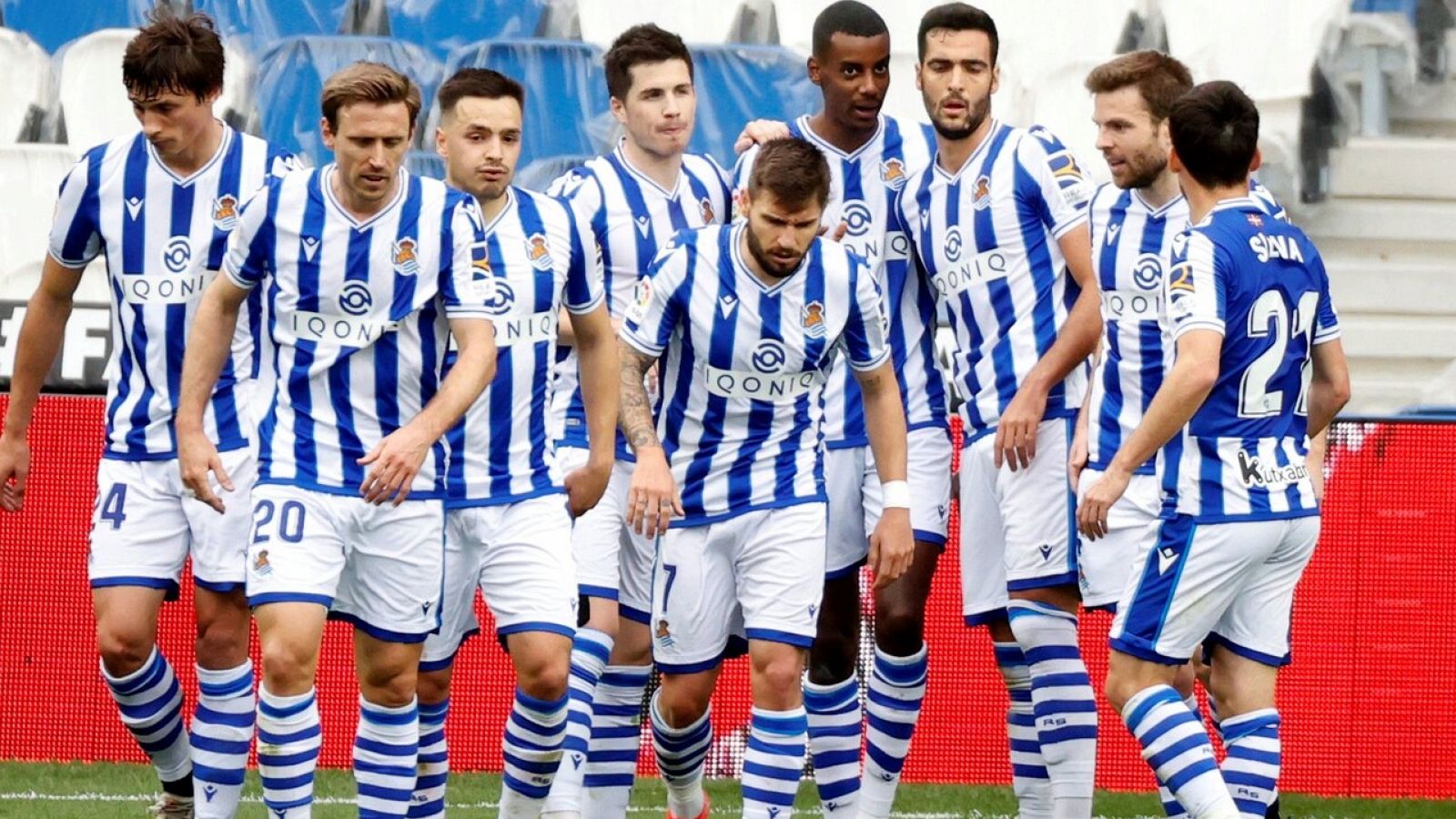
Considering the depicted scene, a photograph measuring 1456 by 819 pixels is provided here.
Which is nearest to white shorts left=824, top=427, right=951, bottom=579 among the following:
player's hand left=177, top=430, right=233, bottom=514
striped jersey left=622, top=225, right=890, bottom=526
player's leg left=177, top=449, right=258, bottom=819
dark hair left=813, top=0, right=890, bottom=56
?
striped jersey left=622, top=225, right=890, bottom=526

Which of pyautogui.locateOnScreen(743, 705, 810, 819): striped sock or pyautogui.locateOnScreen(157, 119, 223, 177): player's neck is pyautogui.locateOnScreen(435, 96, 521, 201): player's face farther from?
pyautogui.locateOnScreen(743, 705, 810, 819): striped sock

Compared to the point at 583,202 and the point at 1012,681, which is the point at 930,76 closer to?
the point at 583,202

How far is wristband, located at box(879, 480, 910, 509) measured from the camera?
5672mm

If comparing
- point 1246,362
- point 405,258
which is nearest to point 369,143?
point 405,258

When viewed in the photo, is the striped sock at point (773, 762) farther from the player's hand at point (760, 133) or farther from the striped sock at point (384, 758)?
the player's hand at point (760, 133)

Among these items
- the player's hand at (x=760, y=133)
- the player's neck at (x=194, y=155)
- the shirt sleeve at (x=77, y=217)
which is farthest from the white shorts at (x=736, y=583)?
the shirt sleeve at (x=77, y=217)

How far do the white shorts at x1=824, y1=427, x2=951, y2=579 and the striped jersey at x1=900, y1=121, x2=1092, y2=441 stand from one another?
188 mm

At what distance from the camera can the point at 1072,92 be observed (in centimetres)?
917

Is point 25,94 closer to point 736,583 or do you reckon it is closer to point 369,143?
point 369,143

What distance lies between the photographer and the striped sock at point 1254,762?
5.27 m

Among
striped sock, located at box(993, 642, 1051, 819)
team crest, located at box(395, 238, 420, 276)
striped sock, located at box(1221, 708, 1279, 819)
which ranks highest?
team crest, located at box(395, 238, 420, 276)

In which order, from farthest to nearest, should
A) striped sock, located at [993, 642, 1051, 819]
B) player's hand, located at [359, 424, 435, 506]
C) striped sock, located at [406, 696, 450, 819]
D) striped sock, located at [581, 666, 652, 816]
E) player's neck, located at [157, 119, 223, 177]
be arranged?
striped sock, located at [993, 642, 1051, 819]
striped sock, located at [581, 666, 652, 816]
player's neck, located at [157, 119, 223, 177]
striped sock, located at [406, 696, 450, 819]
player's hand, located at [359, 424, 435, 506]

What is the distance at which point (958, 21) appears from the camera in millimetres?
6168

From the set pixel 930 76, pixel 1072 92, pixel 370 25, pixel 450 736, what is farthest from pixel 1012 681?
pixel 370 25
